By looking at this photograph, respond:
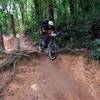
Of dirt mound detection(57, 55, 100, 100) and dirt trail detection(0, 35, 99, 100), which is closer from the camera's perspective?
dirt trail detection(0, 35, 99, 100)

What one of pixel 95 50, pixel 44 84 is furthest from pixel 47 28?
pixel 44 84

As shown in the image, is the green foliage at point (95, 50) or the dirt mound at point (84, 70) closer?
the dirt mound at point (84, 70)

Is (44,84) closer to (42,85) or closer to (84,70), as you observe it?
(42,85)

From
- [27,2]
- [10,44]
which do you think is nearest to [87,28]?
[10,44]

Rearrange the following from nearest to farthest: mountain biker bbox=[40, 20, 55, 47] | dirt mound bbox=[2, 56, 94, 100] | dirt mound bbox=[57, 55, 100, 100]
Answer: dirt mound bbox=[2, 56, 94, 100], dirt mound bbox=[57, 55, 100, 100], mountain biker bbox=[40, 20, 55, 47]

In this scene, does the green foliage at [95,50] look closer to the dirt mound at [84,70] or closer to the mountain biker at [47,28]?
the dirt mound at [84,70]

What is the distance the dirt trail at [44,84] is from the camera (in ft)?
28.8

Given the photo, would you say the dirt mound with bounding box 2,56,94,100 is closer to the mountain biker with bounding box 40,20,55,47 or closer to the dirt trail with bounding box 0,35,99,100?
the dirt trail with bounding box 0,35,99,100

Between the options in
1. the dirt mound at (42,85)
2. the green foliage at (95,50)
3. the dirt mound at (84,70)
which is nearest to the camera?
the dirt mound at (42,85)

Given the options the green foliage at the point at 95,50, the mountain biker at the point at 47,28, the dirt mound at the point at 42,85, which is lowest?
the dirt mound at the point at 42,85

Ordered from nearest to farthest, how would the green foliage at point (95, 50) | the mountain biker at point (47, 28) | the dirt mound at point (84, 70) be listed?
the dirt mound at point (84, 70) < the green foliage at point (95, 50) < the mountain biker at point (47, 28)

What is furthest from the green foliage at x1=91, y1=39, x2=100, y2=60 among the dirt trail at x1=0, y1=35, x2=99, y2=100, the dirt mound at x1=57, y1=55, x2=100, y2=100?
the dirt trail at x1=0, y1=35, x2=99, y2=100

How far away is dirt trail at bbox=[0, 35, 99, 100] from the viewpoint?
8.77m

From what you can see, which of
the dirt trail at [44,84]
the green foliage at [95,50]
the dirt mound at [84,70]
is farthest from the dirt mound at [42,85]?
the green foliage at [95,50]
